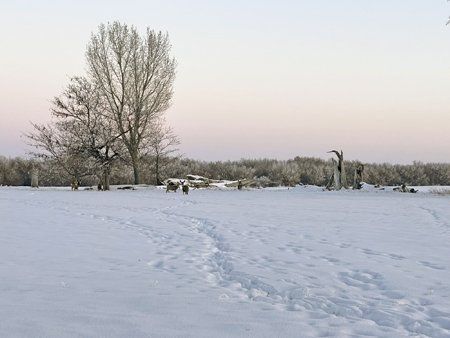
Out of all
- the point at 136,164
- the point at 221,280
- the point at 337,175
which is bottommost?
the point at 221,280

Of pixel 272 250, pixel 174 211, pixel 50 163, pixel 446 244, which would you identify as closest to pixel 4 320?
pixel 272 250

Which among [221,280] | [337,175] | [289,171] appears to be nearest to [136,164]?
[337,175]

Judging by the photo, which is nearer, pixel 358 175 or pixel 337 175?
pixel 337 175

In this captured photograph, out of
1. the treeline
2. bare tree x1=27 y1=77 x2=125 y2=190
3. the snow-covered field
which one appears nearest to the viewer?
the snow-covered field

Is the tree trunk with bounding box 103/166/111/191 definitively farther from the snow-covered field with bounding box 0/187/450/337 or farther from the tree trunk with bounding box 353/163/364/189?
the snow-covered field with bounding box 0/187/450/337

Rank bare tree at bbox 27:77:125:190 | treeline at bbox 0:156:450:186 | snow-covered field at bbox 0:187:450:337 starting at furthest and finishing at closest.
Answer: treeline at bbox 0:156:450:186 → bare tree at bbox 27:77:125:190 → snow-covered field at bbox 0:187:450:337

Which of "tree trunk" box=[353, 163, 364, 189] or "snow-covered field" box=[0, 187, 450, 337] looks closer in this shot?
"snow-covered field" box=[0, 187, 450, 337]

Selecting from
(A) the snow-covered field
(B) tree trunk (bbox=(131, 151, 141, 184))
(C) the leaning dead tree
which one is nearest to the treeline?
(B) tree trunk (bbox=(131, 151, 141, 184))

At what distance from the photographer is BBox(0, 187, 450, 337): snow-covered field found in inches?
178

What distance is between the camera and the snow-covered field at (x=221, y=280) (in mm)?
4527

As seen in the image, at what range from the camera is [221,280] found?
663 centimetres

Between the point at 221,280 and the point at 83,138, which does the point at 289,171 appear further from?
the point at 221,280

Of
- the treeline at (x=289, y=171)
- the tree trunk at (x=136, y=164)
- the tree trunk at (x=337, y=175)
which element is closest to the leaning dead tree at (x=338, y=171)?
the tree trunk at (x=337, y=175)

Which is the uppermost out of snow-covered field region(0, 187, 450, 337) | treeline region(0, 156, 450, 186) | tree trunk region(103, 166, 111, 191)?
treeline region(0, 156, 450, 186)
